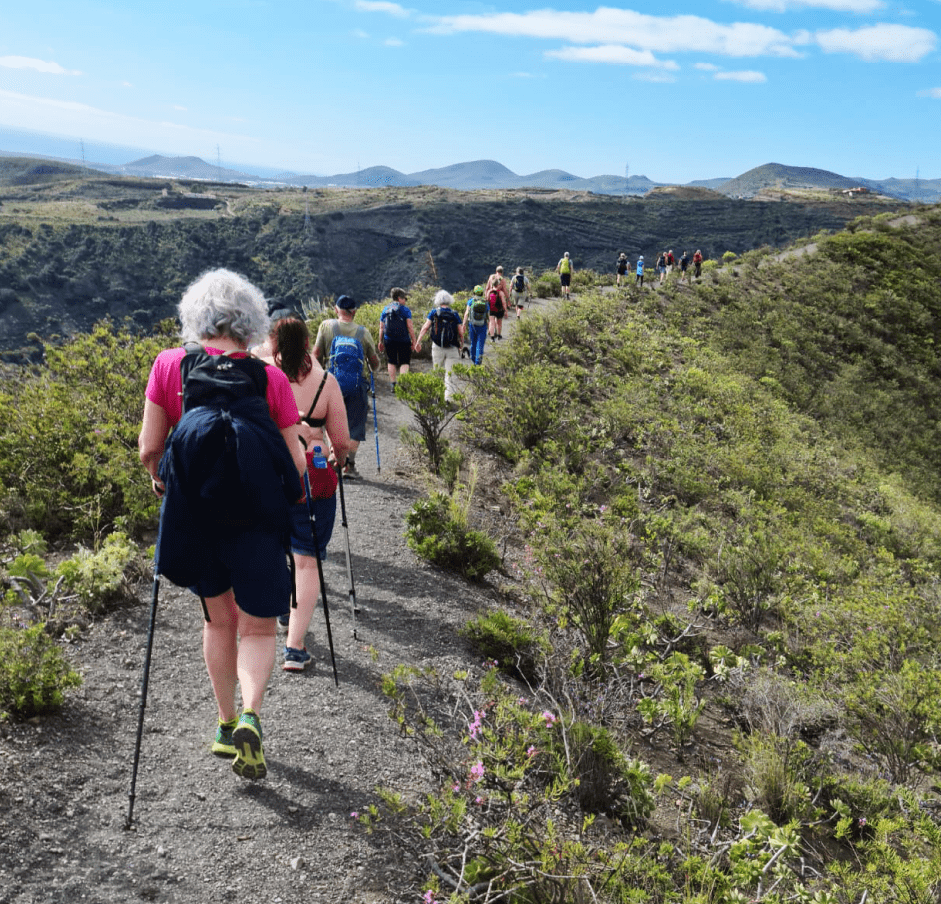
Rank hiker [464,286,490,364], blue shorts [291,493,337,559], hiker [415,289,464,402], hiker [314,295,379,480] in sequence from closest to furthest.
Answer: blue shorts [291,493,337,559] < hiker [314,295,379,480] < hiker [415,289,464,402] < hiker [464,286,490,364]

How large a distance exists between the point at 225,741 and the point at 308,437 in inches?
60.8

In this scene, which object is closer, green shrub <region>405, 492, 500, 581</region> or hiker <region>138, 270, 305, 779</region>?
hiker <region>138, 270, 305, 779</region>

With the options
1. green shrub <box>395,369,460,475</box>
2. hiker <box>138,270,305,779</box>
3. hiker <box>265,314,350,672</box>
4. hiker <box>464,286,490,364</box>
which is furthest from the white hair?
hiker <box>464,286,490,364</box>

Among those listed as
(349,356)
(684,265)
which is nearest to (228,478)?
(349,356)

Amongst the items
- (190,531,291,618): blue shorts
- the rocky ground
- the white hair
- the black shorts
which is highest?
the white hair

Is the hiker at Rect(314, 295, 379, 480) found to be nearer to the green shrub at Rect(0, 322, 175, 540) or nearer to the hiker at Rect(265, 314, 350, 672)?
the green shrub at Rect(0, 322, 175, 540)

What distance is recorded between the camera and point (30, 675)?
309cm

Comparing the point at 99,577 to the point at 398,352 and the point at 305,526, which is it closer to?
the point at 305,526

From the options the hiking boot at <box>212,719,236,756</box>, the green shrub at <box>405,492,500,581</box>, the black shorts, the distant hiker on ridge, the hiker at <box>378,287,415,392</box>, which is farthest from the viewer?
the distant hiker on ridge

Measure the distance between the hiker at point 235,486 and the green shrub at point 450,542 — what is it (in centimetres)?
272

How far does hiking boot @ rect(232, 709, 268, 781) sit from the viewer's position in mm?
2588

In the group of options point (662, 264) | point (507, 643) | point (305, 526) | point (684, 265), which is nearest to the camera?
point (305, 526)

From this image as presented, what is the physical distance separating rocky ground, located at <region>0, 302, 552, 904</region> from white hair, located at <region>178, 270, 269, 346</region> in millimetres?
1504

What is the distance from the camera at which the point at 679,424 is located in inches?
460
